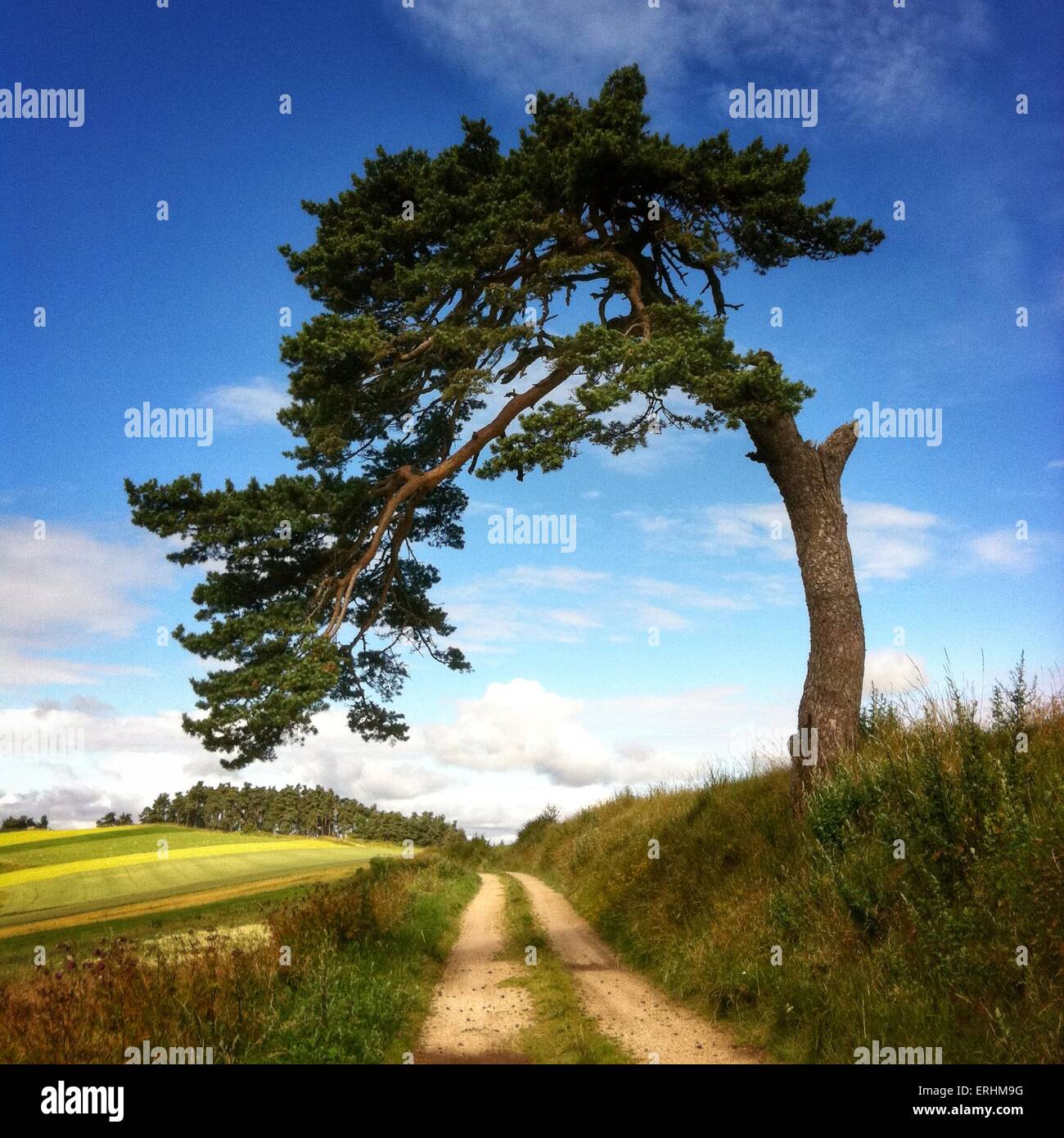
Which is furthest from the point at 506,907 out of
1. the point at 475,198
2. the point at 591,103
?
the point at 591,103

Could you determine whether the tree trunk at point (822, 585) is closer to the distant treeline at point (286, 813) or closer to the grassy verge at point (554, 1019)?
the grassy verge at point (554, 1019)

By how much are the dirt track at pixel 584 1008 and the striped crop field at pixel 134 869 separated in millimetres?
13991

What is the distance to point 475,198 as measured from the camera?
1442 cm

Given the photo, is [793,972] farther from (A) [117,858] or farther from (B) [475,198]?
(A) [117,858]

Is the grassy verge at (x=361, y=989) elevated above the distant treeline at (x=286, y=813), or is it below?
above

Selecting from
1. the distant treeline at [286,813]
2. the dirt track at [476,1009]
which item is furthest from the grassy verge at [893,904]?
the distant treeline at [286,813]

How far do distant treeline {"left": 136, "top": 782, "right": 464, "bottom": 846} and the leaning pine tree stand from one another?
220ft

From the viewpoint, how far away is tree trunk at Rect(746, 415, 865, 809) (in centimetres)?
1216

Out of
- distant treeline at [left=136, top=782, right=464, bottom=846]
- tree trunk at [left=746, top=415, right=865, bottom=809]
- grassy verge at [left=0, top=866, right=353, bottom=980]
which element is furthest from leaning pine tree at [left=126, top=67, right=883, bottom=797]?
distant treeline at [left=136, top=782, right=464, bottom=846]

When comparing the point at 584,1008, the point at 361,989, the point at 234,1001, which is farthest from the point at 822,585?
the point at 234,1001

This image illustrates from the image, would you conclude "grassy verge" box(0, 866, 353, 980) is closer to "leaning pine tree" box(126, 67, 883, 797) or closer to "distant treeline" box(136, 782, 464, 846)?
"leaning pine tree" box(126, 67, 883, 797)

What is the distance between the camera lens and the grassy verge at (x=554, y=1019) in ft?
25.1

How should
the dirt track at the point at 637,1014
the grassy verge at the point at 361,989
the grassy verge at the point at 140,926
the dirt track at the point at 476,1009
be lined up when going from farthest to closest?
the grassy verge at the point at 140,926
the dirt track at the point at 476,1009
the dirt track at the point at 637,1014
the grassy verge at the point at 361,989
